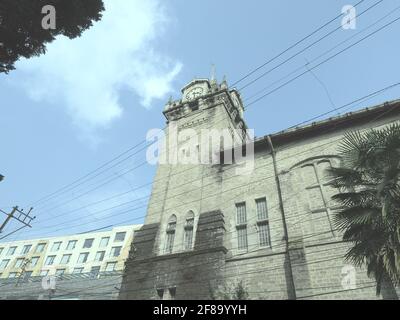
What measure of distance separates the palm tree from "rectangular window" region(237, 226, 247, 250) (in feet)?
25.1

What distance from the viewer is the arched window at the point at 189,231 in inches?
733

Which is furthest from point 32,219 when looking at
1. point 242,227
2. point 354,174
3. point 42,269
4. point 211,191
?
point 42,269

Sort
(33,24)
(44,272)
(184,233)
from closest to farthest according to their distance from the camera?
(33,24) → (184,233) → (44,272)

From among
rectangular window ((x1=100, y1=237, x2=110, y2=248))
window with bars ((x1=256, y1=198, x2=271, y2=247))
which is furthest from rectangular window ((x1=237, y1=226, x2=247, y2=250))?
rectangular window ((x1=100, y1=237, x2=110, y2=248))

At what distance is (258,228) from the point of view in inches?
693

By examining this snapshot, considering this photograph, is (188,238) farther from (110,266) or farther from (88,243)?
(88,243)

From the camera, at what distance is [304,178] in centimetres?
1820

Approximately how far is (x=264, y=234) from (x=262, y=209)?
4.94 ft

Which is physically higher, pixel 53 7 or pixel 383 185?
pixel 53 7

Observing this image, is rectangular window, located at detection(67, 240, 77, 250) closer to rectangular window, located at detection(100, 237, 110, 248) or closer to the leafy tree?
rectangular window, located at detection(100, 237, 110, 248)

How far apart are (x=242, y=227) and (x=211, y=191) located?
327 cm

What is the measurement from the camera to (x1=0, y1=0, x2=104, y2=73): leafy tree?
10602 mm

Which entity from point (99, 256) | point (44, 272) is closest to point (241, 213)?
point (99, 256)
